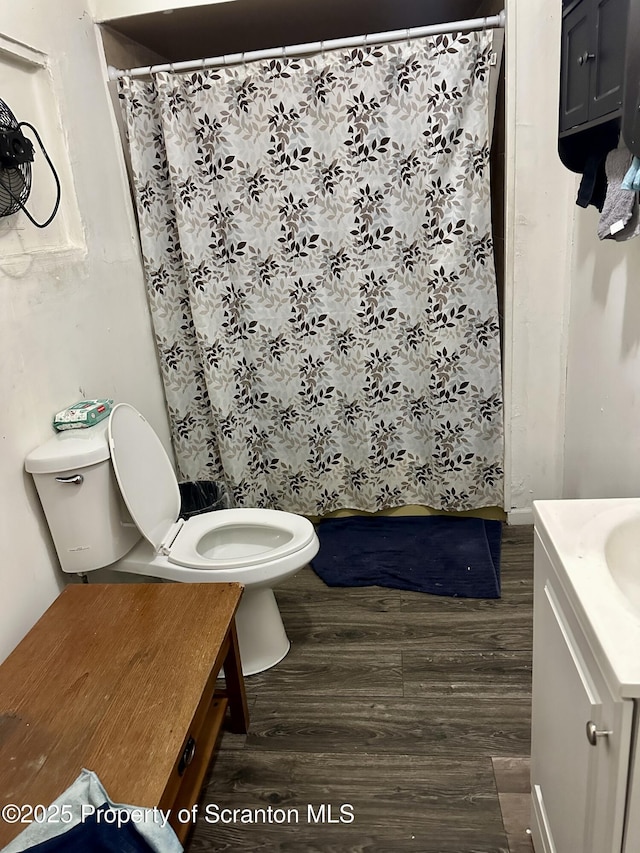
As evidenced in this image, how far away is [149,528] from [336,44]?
67.8 inches

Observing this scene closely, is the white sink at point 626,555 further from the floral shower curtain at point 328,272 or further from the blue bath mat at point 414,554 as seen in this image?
the floral shower curtain at point 328,272

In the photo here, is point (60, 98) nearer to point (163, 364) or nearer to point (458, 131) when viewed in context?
point (163, 364)

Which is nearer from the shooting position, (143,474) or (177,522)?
(143,474)

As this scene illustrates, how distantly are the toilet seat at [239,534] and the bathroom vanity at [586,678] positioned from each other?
87cm

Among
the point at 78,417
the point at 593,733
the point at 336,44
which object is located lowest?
the point at 593,733

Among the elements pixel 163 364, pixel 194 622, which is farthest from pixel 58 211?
pixel 194 622

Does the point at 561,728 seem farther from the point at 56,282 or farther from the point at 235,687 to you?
the point at 56,282

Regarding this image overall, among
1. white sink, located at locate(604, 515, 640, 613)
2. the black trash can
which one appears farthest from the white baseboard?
white sink, located at locate(604, 515, 640, 613)

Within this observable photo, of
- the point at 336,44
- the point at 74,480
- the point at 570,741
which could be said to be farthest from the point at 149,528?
the point at 336,44

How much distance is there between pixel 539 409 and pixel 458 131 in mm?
1077

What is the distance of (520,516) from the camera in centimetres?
260

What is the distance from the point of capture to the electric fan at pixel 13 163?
149 centimetres

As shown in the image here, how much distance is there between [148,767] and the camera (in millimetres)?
1099

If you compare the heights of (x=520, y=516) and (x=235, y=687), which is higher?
(x=235, y=687)
